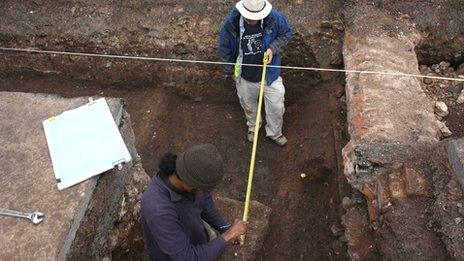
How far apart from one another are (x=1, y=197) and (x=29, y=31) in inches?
149

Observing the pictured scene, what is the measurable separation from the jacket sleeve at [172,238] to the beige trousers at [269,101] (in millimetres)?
2311

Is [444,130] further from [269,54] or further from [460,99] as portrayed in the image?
[269,54]

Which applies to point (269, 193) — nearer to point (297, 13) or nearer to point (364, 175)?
point (364, 175)

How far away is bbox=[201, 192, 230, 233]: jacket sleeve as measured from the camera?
3.05 metres

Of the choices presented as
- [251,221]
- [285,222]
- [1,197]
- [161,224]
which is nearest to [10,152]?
[1,197]

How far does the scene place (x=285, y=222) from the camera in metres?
4.33

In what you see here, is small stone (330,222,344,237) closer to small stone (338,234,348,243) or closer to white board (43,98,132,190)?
small stone (338,234,348,243)

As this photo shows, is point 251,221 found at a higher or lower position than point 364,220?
lower

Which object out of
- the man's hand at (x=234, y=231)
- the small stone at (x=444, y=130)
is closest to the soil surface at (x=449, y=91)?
the small stone at (x=444, y=130)

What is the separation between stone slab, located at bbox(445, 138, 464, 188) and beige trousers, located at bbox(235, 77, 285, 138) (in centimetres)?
194

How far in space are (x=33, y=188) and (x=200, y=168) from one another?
4.23 ft

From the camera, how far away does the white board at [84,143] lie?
9.66 feet

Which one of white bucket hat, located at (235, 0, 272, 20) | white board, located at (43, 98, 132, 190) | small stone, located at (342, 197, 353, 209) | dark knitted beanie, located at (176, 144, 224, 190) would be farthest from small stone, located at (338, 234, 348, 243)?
white bucket hat, located at (235, 0, 272, 20)

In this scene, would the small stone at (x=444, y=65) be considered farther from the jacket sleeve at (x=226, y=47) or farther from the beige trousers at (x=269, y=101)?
the jacket sleeve at (x=226, y=47)
